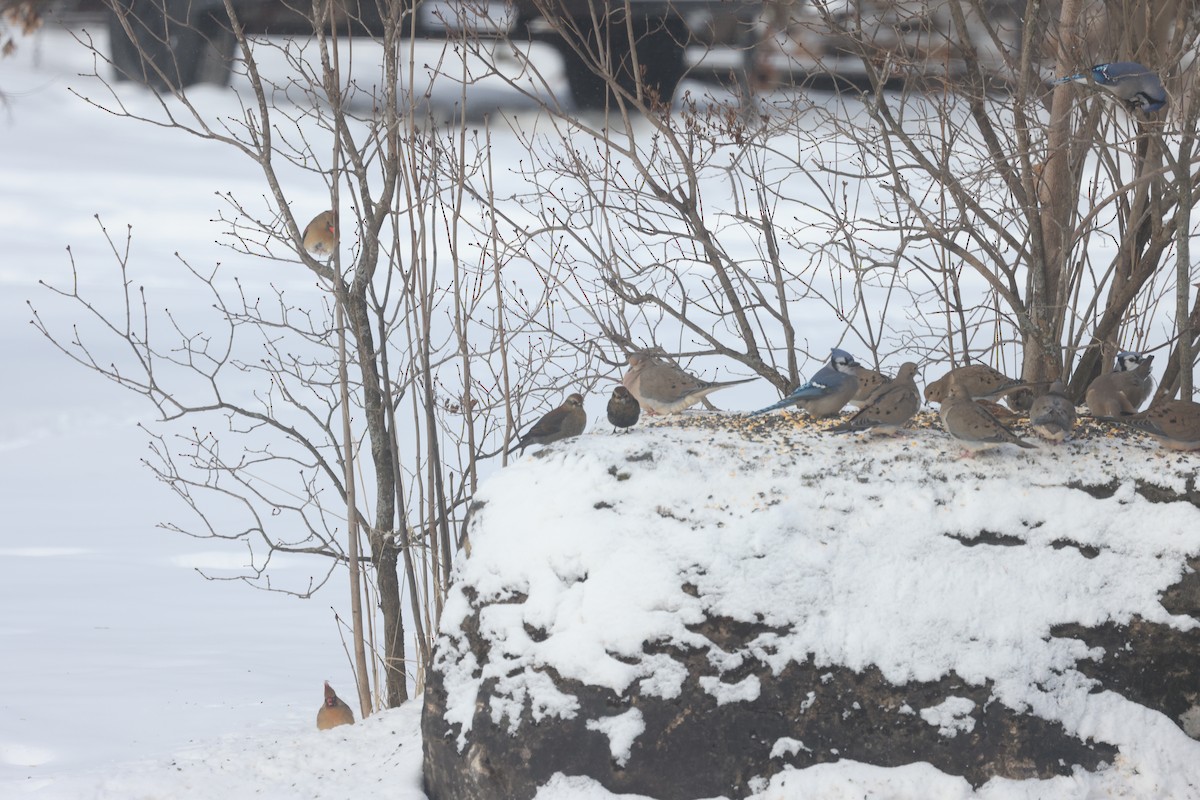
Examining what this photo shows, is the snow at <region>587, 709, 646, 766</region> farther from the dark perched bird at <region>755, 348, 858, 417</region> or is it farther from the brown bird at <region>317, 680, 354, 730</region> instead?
the brown bird at <region>317, 680, 354, 730</region>

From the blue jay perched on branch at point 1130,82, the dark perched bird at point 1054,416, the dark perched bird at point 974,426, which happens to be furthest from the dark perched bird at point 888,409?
the blue jay perched on branch at point 1130,82

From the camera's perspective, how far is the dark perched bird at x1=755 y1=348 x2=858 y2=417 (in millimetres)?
3721

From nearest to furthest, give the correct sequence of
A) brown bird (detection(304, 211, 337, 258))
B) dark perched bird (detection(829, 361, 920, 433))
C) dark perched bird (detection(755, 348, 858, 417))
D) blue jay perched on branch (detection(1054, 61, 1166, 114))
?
dark perched bird (detection(829, 361, 920, 433)) < dark perched bird (detection(755, 348, 858, 417)) < blue jay perched on branch (detection(1054, 61, 1166, 114)) < brown bird (detection(304, 211, 337, 258))

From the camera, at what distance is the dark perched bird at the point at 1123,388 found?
388cm

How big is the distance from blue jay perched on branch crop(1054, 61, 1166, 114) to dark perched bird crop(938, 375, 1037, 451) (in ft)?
5.02

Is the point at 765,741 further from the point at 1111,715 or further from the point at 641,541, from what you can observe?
the point at 1111,715

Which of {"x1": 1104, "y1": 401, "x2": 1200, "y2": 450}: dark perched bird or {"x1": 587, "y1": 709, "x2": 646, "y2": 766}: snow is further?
{"x1": 1104, "y1": 401, "x2": 1200, "y2": 450}: dark perched bird

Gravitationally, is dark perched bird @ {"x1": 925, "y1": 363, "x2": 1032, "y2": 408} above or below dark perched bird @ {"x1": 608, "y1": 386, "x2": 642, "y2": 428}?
above

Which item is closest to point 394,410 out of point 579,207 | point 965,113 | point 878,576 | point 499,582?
point 579,207

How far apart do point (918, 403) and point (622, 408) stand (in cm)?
94

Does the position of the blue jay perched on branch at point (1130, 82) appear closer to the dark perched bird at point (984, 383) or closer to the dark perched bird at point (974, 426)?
the dark perched bird at point (984, 383)

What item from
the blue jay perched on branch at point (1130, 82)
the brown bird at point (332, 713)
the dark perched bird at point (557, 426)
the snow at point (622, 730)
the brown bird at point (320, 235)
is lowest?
the brown bird at point (332, 713)

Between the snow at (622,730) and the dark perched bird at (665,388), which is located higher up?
the dark perched bird at (665,388)

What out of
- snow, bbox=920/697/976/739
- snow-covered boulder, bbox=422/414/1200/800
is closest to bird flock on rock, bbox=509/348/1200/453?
snow-covered boulder, bbox=422/414/1200/800
